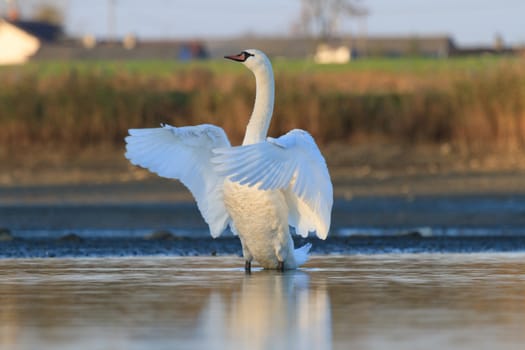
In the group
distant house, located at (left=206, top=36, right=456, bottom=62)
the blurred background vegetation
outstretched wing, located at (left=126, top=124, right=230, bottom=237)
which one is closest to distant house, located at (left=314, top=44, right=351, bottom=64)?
distant house, located at (left=206, top=36, right=456, bottom=62)

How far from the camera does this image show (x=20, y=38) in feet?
272

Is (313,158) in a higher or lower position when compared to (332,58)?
lower

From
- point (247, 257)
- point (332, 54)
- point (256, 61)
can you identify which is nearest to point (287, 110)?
point (256, 61)

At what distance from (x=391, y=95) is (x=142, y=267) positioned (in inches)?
571

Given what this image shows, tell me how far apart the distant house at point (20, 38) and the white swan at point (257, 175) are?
71.3 meters

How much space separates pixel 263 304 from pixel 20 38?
76985mm

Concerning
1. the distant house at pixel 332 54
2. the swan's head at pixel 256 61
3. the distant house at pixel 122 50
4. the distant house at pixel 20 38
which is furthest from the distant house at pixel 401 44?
the swan's head at pixel 256 61

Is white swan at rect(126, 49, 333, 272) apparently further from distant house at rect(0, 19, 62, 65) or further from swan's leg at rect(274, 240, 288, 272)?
distant house at rect(0, 19, 62, 65)

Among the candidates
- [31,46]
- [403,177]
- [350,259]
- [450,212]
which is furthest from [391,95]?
[31,46]

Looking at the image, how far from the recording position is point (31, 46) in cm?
8200

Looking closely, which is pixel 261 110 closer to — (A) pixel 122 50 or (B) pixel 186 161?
(B) pixel 186 161

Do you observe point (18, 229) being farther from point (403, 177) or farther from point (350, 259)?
point (403, 177)

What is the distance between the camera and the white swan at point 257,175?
360 inches

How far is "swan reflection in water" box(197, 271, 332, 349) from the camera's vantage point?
632 centimetres
